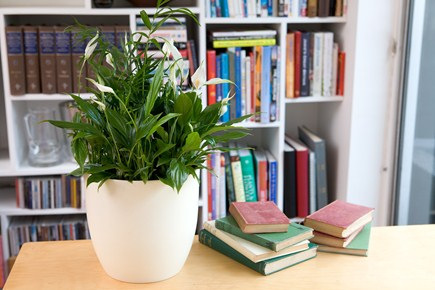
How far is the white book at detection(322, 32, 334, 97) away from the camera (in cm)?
251

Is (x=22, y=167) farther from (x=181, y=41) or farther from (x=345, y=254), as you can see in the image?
(x=345, y=254)

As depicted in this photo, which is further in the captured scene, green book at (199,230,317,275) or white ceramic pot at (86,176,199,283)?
green book at (199,230,317,275)

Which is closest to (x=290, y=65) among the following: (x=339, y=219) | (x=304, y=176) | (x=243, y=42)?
(x=243, y=42)

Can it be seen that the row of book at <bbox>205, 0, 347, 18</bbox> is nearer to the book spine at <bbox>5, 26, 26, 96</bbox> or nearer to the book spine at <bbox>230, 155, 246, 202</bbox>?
the book spine at <bbox>230, 155, 246, 202</bbox>

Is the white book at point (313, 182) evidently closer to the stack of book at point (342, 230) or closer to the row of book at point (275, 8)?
the row of book at point (275, 8)

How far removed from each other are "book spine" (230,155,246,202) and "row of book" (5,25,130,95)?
751 millimetres

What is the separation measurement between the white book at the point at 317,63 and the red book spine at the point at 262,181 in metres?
0.41

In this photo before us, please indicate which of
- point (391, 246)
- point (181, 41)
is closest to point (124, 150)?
point (391, 246)

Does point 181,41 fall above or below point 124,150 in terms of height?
above

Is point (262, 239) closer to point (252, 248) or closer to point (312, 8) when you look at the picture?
point (252, 248)

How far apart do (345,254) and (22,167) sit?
63.3 inches

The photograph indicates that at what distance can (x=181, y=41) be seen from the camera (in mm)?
2361

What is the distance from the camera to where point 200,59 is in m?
2.42

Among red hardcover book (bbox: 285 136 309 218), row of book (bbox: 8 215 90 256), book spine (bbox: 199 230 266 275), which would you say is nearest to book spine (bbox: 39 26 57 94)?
row of book (bbox: 8 215 90 256)
